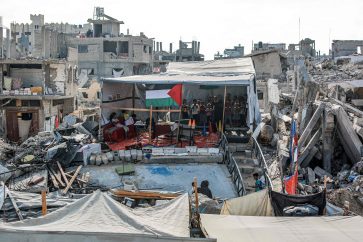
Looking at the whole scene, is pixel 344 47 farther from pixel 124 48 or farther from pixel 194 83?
pixel 194 83

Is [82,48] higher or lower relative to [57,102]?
higher

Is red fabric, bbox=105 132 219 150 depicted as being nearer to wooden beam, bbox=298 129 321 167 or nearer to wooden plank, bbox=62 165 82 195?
wooden plank, bbox=62 165 82 195

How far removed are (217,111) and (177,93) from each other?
2.62m

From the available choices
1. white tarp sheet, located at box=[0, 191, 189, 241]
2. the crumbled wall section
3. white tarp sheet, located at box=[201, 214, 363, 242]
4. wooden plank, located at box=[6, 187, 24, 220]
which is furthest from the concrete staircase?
the crumbled wall section

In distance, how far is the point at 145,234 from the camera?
338 inches

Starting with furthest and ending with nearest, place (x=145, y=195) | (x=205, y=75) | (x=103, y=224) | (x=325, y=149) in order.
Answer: (x=205, y=75) < (x=325, y=149) < (x=145, y=195) < (x=103, y=224)

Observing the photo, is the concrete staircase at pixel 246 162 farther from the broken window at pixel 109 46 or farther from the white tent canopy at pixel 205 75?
the broken window at pixel 109 46

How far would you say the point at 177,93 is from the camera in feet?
58.2

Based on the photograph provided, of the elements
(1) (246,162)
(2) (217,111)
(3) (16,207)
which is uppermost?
(2) (217,111)

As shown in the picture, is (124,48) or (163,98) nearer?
(163,98)

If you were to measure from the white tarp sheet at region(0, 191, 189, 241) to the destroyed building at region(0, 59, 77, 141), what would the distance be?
27.0 metres

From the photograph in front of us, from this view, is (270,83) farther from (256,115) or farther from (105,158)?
(105,158)

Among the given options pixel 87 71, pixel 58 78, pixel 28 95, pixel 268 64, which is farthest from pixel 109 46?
pixel 28 95

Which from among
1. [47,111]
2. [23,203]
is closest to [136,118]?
[23,203]
